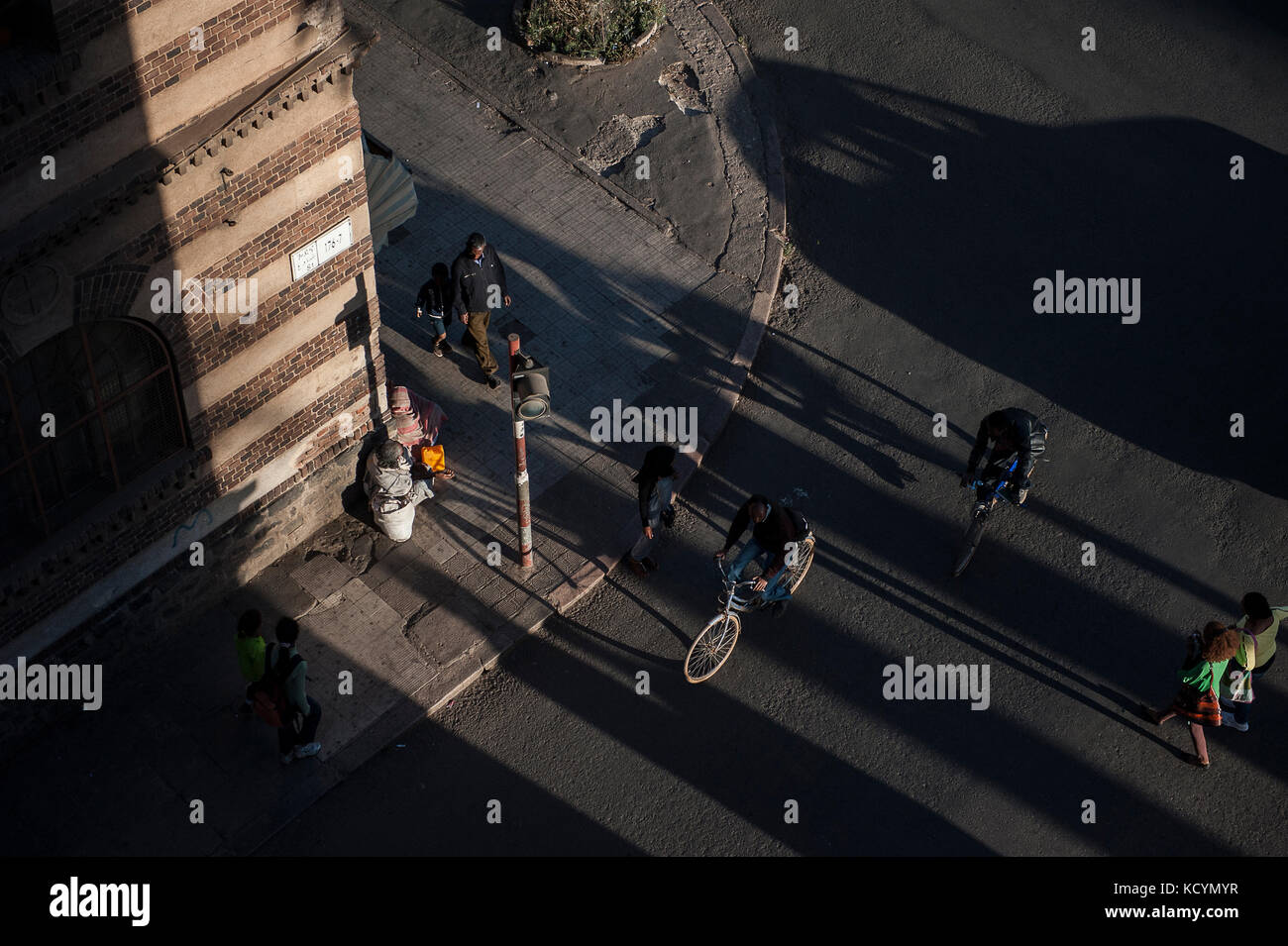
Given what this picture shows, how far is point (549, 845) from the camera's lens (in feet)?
44.7

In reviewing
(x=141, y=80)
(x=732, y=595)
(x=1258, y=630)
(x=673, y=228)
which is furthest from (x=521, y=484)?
(x=1258, y=630)

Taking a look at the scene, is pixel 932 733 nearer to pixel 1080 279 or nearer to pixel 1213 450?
pixel 1213 450

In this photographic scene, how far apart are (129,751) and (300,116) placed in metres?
6.27

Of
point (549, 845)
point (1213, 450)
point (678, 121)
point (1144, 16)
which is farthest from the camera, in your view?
point (1144, 16)

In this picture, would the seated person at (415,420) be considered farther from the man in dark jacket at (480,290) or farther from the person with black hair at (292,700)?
the person with black hair at (292,700)

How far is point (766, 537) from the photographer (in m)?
14.4

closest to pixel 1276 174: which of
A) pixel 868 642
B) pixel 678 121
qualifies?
pixel 678 121

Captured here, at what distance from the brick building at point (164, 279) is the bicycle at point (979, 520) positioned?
6737mm

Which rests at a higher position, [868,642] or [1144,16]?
[1144,16]

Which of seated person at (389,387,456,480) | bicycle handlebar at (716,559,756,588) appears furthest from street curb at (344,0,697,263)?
bicycle handlebar at (716,559,756,588)

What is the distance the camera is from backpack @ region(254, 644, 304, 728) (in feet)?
42.2

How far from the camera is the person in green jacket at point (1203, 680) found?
45.1 ft

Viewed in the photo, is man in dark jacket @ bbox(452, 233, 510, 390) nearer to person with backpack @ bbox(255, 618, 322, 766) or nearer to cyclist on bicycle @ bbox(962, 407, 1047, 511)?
person with backpack @ bbox(255, 618, 322, 766)

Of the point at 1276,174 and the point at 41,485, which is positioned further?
the point at 1276,174
